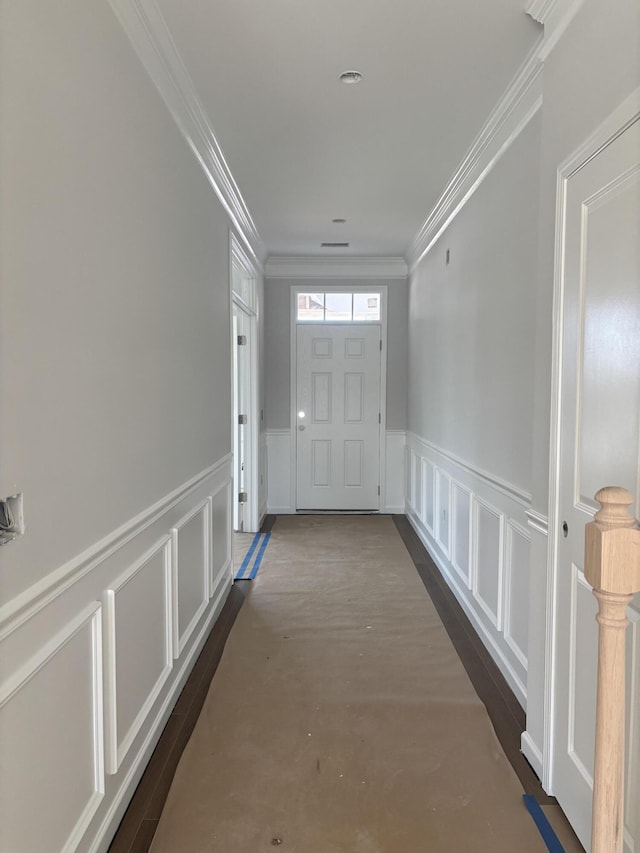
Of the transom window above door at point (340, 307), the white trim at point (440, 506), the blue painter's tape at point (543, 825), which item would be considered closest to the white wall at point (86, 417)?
the blue painter's tape at point (543, 825)

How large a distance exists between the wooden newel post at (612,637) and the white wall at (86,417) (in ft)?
3.62

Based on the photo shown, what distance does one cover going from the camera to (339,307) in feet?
19.3

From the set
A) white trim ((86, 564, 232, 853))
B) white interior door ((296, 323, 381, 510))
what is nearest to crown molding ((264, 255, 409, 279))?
white interior door ((296, 323, 381, 510))

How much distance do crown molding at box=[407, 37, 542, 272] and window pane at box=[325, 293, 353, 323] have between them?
5.79 ft

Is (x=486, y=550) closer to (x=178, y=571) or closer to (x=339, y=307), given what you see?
(x=178, y=571)

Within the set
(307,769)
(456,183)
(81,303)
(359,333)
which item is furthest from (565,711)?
(359,333)

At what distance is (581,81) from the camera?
1667 millimetres

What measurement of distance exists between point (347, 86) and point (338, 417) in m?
3.78

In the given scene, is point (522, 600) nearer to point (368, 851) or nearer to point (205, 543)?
point (368, 851)

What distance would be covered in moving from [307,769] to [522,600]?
1.08 meters

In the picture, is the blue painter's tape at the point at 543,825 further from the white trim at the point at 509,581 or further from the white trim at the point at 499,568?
the white trim at the point at 499,568

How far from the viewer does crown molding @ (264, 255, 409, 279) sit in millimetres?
5699

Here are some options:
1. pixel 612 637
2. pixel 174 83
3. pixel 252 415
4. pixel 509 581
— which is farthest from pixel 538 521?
pixel 252 415

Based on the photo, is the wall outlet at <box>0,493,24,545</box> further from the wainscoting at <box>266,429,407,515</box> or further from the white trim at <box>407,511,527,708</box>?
the wainscoting at <box>266,429,407,515</box>
